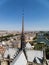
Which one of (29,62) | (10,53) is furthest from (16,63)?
(10,53)

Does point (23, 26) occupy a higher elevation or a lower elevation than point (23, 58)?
higher

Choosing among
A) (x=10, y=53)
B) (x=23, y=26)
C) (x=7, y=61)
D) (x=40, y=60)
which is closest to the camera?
(x=23, y=26)

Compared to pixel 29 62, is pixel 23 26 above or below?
above

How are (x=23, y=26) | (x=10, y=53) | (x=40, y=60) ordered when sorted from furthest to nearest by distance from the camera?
(x=10, y=53), (x=40, y=60), (x=23, y=26)

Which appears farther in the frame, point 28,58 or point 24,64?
point 28,58

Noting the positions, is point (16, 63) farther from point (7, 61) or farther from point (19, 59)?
point (7, 61)

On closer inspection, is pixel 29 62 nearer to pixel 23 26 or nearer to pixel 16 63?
pixel 16 63

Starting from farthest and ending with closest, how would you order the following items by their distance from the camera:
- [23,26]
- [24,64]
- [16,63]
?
[24,64], [16,63], [23,26]

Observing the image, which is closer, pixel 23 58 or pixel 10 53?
pixel 23 58

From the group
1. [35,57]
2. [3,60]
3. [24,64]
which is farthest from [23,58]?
[3,60]
